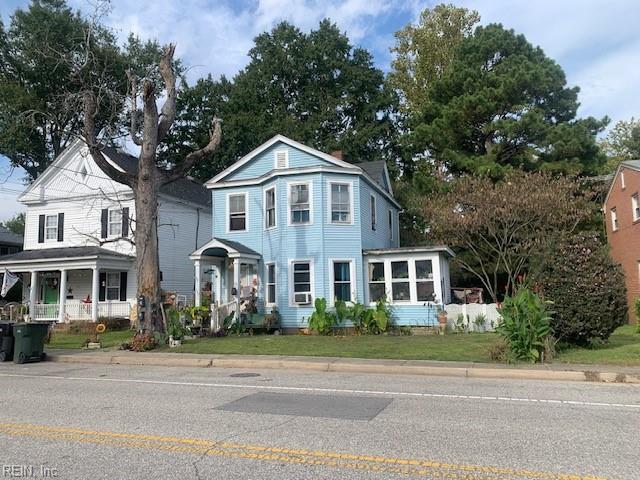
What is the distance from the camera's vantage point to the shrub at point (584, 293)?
39.9 ft

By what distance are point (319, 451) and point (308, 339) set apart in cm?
1246

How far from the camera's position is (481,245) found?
84.6ft

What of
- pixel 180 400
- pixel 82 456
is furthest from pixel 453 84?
pixel 82 456

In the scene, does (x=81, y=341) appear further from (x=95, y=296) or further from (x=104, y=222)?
(x=104, y=222)

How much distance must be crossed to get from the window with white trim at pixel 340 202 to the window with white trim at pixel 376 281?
7.00 ft

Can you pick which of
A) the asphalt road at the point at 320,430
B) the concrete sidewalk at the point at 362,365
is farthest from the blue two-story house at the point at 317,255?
the asphalt road at the point at 320,430

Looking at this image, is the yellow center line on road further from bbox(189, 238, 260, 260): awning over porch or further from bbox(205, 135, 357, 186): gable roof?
bbox(205, 135, 357, 186): gable roof

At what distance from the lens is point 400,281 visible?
21.1 metres

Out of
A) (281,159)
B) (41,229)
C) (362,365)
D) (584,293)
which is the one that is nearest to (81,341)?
(281,159)

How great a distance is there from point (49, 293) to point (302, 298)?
15244 millimetres

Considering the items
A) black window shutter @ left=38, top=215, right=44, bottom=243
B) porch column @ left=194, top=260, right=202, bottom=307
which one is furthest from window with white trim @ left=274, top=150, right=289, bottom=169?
black window shutter @ left=38, top=215, right=44, bottom=243

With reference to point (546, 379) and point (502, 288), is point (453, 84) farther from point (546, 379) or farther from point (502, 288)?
point (546, 379)

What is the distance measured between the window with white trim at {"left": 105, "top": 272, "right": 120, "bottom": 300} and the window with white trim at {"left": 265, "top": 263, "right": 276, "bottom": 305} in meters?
9.11

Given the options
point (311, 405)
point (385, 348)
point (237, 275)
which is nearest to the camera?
point (311, 405)
